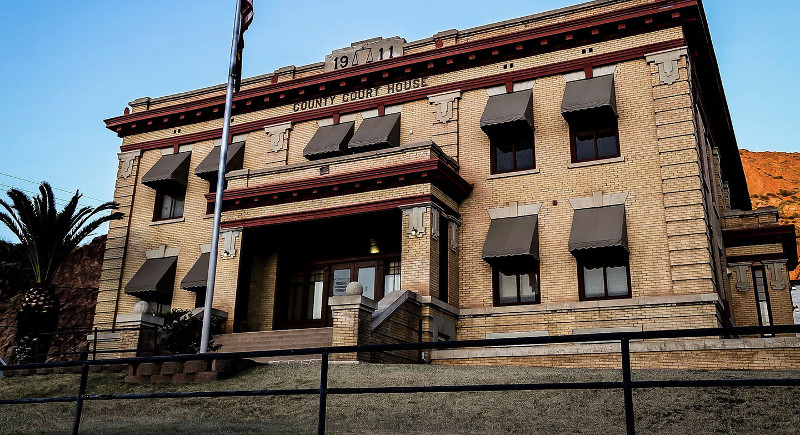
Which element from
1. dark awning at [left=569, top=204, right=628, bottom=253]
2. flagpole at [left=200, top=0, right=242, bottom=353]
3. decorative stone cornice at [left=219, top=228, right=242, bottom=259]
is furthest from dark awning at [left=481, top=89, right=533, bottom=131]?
decorative stone cornice at [left=219, top=228, right=242, bottom=259]

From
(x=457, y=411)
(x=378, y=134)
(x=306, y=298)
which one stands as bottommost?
(x=457, y=411)

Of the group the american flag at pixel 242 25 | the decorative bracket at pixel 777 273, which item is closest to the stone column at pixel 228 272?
the american flag at pixel 242 25

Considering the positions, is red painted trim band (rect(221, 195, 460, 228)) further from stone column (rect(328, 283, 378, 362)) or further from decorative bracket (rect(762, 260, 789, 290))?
decorative bracket (rect(762, 260, 789, 290))

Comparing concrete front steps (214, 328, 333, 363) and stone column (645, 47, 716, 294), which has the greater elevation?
stone column (645, 47, 716, 294)

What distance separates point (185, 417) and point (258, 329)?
13.9m

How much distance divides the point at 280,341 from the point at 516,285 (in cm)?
724

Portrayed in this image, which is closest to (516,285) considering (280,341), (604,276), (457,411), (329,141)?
(604,276)

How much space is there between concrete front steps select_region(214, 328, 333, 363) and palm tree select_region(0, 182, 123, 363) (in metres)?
5.88

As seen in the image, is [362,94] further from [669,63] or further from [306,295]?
Answer: [669,63]

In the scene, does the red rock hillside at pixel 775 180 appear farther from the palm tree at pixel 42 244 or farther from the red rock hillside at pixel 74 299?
the palm tree at pixel 42 244

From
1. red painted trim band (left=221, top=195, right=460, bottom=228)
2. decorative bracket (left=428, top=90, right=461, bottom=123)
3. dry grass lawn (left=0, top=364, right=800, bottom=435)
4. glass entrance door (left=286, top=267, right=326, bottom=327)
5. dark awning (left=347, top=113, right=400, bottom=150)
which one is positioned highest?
decorative bracket (left=428, top=90, right=461, bottom=123)

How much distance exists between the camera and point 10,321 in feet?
136

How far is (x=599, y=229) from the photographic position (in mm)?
20766

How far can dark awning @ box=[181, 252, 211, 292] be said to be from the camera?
24.9m
